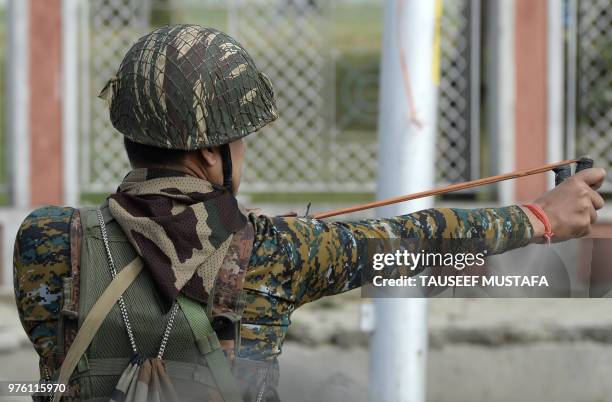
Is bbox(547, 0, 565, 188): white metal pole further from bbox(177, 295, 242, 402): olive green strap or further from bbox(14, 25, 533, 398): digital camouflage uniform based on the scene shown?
bbox(177, 295, 242, 402): olive green strap

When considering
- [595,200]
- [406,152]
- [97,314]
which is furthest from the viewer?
[406,152]

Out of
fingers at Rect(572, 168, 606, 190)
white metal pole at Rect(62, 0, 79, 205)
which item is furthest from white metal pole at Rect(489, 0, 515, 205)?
fingers at Rect(572, 168, 606, 190)

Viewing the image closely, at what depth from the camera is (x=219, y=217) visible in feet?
5.31

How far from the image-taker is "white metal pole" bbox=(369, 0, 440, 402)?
3314 millimetres

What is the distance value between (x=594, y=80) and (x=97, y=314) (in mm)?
5909

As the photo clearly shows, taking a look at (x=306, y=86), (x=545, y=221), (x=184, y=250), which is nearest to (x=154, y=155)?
(x=184, y=250)

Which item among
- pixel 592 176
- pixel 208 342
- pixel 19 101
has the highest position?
pixel 19 101

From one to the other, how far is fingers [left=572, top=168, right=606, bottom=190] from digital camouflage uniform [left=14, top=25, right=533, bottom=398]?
0.32 metres

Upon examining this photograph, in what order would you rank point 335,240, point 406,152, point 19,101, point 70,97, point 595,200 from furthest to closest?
point 70,97 < point 19,101 < point 406,152 < point 595,200 < point 335,240

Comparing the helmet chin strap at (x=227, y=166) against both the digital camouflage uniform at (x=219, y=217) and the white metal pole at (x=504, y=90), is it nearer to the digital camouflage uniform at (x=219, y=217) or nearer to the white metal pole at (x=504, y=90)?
the digital camouflage uniform at (x=219, y=217)

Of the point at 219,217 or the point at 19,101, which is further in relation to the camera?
the point at 19,101

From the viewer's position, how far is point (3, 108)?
689 centimetres

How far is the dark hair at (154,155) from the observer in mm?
1667

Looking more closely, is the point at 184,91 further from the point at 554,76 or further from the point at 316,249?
the point at 554,76
